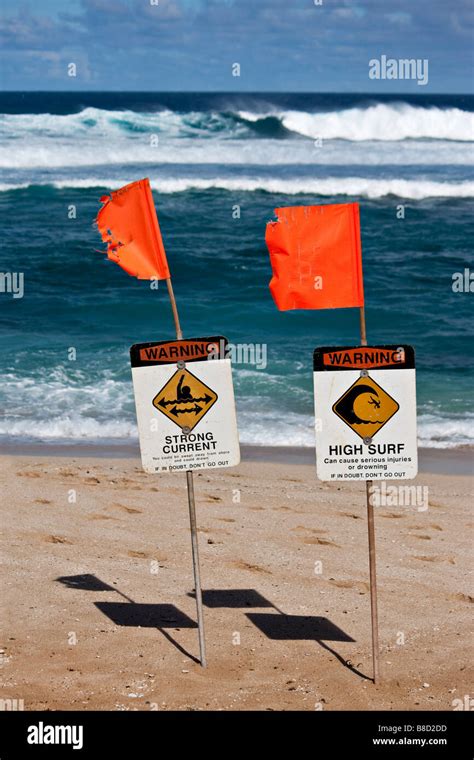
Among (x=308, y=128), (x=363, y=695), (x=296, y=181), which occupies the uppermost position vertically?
(x=308, y=128)

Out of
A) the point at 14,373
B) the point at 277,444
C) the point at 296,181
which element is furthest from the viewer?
the point at 296,181

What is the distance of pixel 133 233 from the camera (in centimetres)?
521

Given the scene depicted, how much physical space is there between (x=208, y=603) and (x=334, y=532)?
172cm

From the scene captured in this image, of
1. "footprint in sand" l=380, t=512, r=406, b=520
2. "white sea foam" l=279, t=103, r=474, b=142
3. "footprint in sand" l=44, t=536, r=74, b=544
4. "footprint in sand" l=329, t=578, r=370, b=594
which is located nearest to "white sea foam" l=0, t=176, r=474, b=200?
"white sea foam" l=279, t=103, r=474, b=142

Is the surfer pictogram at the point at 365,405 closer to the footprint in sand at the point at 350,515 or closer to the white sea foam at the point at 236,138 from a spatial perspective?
the footprint in sand at the point at 350,515

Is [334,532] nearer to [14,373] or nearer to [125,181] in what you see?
[14,373]

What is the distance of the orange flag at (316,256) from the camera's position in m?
5.00

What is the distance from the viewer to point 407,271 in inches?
809

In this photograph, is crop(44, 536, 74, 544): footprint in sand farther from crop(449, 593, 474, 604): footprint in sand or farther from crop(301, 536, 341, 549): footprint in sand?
crop(449, 593, 474, 604): footprint in sand

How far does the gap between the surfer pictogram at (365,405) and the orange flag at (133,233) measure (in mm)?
1088

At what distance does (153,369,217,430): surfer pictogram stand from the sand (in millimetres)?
1326

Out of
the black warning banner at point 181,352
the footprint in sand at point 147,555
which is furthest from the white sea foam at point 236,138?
the black warning banner at point 181,352

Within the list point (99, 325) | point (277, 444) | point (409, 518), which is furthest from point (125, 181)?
point (409, 518)

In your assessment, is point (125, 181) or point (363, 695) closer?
point (363, 695)
